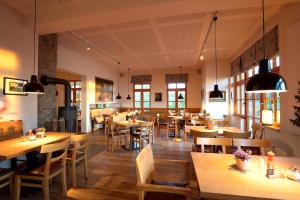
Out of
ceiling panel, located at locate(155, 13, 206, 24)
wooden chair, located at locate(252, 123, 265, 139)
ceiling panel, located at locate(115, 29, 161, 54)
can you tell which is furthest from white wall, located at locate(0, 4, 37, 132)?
wooden chair, located at locate(252, 123, 265, 139)

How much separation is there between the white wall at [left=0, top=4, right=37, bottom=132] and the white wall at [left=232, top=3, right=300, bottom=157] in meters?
5.57

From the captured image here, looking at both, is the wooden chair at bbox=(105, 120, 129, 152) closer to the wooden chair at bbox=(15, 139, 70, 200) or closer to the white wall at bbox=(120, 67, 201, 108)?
the wooden chair at bbox=(15, 139, 70, 200)

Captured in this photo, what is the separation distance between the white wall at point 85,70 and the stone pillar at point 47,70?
1112 millimetres

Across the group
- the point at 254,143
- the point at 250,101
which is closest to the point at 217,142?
the point at 254,143

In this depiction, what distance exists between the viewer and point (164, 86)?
35.5 ft

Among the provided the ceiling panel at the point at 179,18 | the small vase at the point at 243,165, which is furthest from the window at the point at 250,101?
the small vase at the point at 243,165

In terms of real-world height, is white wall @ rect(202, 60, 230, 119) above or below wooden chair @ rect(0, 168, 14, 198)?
above

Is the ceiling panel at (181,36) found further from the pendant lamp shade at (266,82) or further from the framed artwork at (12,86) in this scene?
the framed artwork at (12,86)

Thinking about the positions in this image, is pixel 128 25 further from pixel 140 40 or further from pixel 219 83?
pixel 219 83

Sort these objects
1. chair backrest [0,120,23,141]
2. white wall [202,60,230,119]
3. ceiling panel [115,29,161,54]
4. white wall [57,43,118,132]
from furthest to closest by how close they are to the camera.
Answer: white wall [202,60,230,119]
white wall [57,43,118,132]
ceiling panel [115,29,161,54]
chair backrest [0,120,23,141]

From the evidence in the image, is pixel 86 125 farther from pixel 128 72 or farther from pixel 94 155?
pixel 128 72

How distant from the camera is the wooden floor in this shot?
2.59m

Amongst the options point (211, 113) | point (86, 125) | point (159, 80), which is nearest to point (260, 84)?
point (211, 113)

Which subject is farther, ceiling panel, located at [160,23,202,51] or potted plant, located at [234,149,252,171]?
ceiling panel, located at [160,23,202,51]
